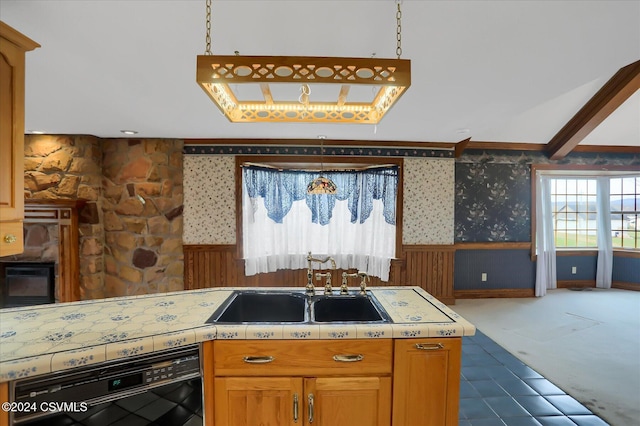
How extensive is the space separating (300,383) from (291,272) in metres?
2.72

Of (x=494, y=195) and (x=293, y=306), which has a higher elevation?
(x=494, y=195)

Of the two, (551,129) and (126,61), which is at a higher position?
(551,129)

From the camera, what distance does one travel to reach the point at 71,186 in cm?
355

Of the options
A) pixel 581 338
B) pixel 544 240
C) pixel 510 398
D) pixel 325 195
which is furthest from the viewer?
pixel 544 240

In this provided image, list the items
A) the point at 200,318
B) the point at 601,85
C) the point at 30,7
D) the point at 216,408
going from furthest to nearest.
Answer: the point at 601,85, the point at 200,318, the point at 216,408, the point at 30,7

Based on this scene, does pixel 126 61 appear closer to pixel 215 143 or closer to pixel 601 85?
pixel 215 143

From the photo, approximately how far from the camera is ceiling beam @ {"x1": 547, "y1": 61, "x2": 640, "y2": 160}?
3.10m

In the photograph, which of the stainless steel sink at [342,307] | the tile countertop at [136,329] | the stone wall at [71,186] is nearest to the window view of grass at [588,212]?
the tile countertop at [136,329]

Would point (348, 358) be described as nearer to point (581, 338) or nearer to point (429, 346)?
point (429, 346)

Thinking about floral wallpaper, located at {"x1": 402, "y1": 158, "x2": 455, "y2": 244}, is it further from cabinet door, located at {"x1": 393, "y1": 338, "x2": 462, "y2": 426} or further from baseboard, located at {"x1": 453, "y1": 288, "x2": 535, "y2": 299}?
cabinet door, located at {"x1": 393, "y1": 338, "x2": 462, "y2": 426}

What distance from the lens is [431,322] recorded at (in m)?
1.55

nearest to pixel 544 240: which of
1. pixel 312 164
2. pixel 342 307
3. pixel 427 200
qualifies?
pixel 427 200

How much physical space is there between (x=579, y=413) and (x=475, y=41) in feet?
8.66

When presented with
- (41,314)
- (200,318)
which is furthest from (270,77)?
(41,314)
